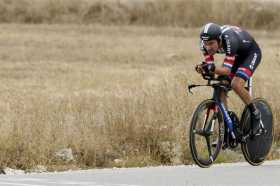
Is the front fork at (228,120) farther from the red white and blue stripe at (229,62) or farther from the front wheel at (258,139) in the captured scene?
the red white and blue stripe at (229,62)

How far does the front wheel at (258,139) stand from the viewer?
1322 centimetres

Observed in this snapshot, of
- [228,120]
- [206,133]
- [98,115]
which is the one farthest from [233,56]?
[98,115]

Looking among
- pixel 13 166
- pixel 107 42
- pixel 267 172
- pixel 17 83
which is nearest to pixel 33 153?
pixel 13 166

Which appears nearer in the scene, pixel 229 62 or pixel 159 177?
pixel 159 177

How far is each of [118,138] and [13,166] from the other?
5.29 ft

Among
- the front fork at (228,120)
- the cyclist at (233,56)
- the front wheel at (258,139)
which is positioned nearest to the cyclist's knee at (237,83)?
the cyclist at (233,56)

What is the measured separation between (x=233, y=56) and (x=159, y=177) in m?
1.53

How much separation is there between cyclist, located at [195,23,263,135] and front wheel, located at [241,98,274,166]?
79 millimetres

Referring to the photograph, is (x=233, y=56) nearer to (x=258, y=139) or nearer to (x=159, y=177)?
(x=258, y=139)

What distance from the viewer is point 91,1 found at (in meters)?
46.8

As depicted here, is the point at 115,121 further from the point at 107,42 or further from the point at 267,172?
the point at 107,42

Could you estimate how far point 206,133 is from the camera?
12.5 meters

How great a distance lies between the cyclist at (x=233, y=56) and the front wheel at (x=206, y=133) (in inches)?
10.9

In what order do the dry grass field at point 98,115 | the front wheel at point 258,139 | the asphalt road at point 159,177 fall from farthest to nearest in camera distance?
the dry grass field at point 98,115 → the front wheel at point 258,139 → the asphalt road at point 159,177
